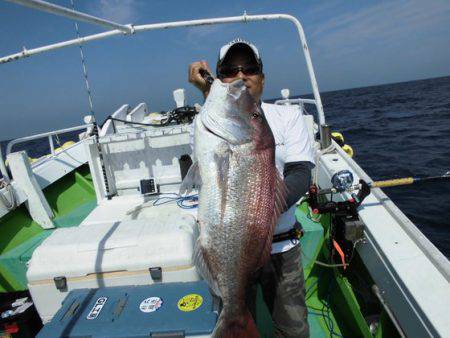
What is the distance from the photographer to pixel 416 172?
35.6 ft

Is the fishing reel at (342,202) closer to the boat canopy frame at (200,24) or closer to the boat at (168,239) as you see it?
the boat at (168,239)

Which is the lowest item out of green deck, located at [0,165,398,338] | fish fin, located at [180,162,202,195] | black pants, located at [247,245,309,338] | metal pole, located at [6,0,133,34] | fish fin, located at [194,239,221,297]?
green deck, located at [0,165,398,338]

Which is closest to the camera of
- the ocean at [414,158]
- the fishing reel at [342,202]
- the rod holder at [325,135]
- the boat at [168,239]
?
the boat at [168,239]

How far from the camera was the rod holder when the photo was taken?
5.00m

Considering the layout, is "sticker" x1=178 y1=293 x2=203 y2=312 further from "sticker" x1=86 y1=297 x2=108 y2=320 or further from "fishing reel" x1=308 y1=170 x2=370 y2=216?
"fishing reel" x1=308 y1=170 x2=370 y2=216

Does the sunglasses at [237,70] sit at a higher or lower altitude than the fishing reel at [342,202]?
higher

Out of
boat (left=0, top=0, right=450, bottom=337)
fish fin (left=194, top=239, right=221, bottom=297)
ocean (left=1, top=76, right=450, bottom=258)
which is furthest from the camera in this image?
ocean (left=1, top=76, right=450, bottom=258)

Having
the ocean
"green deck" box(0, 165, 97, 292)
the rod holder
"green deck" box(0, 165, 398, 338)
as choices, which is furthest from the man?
the ocean

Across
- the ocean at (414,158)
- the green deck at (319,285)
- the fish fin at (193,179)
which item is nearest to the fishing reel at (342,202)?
the green deck at (319,285)

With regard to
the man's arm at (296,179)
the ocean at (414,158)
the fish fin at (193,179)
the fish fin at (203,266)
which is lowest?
the ocean at (414,158)

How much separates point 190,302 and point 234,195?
0.91 metres

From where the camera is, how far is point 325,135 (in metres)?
5.09

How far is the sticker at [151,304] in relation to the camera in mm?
2076

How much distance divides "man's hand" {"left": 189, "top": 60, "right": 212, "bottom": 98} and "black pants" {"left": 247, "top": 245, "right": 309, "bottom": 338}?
1338mm
